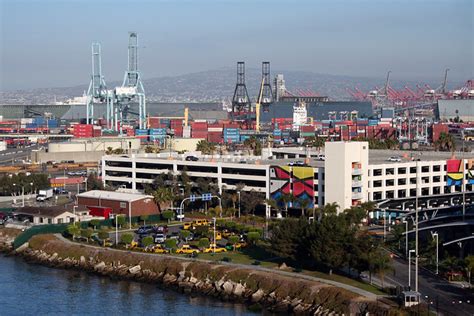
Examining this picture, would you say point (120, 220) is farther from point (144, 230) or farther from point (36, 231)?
point (36, 231)

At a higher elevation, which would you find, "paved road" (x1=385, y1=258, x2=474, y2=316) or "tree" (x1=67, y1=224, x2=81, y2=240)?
"tree" (x1=67, y1=224, x2=81, y2=240)

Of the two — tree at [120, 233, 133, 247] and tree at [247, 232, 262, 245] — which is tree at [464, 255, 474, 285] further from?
tree at [120, 233, 133, 247]

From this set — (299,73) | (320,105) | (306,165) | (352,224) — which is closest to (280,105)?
(320,105)

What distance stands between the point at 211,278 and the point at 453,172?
7.99 m

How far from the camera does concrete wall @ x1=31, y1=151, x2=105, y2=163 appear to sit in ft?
101

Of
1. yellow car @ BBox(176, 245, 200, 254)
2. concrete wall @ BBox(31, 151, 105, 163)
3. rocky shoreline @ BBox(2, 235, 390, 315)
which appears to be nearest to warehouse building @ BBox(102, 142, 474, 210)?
yellow car @ BBox(176, 245, 200, 254)

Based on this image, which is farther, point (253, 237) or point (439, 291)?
point (253, 237)

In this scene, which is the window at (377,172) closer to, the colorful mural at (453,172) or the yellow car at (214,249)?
the colorful mural at (453,172)

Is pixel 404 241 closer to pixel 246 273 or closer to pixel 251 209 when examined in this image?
pixel 246 273

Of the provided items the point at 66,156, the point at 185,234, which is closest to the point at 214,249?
the point at 185,234

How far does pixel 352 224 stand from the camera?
13555mm

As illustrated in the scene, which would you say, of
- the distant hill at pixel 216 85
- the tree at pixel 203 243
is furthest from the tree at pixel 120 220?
the distant hill at pixel 216 85

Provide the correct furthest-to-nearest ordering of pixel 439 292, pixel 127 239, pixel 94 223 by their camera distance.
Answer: pixel 94 223
pixel 127 239
pixel 439 292

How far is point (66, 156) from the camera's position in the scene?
3102 cm
